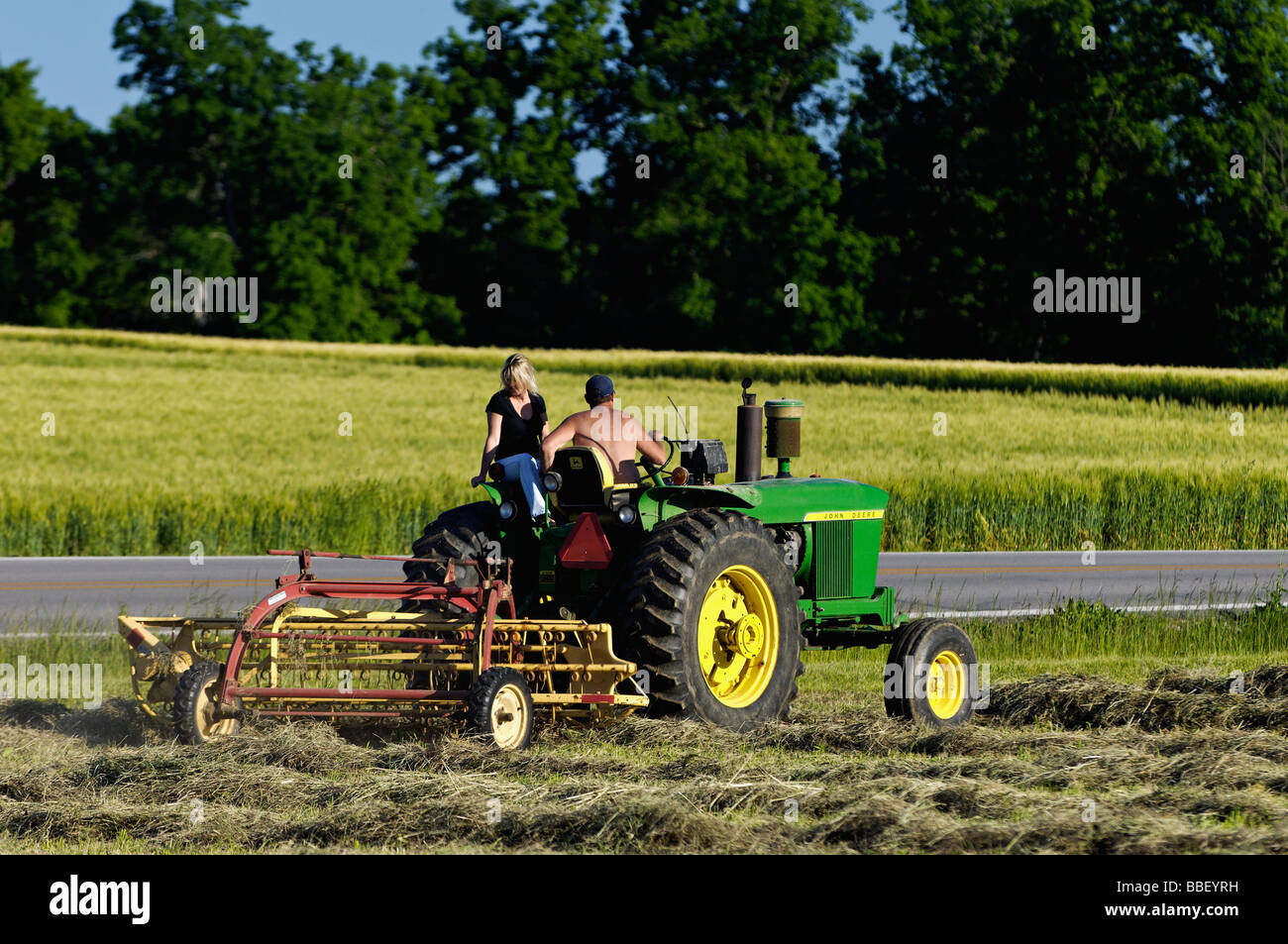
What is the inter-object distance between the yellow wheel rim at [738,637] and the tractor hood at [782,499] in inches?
16.6

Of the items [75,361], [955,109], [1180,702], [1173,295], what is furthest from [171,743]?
[955,109]

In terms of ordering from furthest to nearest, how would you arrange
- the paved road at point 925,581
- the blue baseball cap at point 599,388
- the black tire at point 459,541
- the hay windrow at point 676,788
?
the paved road at point 925,581 < the black tire at point 459,541 < the blue baseball cap at point 599,388 < the hay windrow at point 676,788

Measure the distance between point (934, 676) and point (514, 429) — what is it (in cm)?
281

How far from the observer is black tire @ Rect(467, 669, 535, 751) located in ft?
25.4

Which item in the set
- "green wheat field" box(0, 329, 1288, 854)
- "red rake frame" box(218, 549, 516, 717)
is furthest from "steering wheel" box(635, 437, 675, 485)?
"green wheat field" box(0, 329, 1288, 854)

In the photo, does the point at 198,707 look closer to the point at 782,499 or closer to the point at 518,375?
the point at 518,375

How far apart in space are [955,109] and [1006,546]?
4623 cm

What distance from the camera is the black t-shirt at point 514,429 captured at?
933 cm

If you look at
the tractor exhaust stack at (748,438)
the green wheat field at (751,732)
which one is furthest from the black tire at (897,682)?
the tractor exhaust stack at (748,438)

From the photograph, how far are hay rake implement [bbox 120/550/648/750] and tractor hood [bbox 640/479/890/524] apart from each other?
37.3 inches

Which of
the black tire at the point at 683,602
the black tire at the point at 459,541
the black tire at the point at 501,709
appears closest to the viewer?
the black tire at the point at 501,709

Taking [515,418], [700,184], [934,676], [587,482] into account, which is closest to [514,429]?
[515,418]

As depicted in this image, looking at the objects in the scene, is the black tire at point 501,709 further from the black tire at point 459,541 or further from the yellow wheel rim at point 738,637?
the yellow wheel rim at point 738,637
